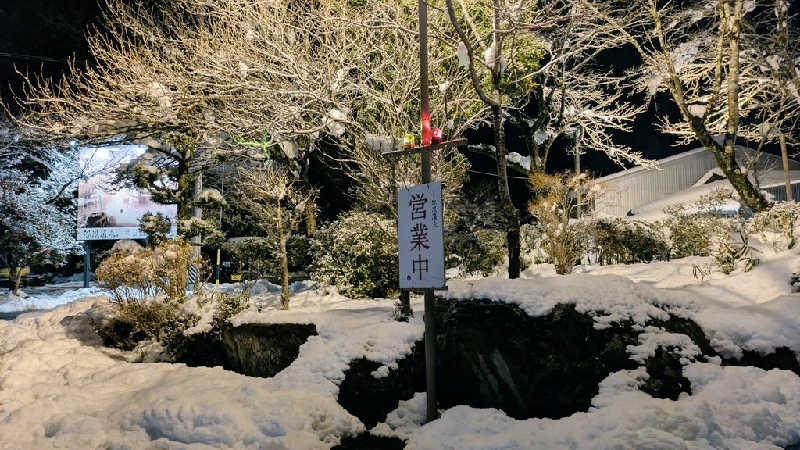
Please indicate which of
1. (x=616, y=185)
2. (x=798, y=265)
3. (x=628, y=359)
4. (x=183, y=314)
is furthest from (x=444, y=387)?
(x=616, y=185)

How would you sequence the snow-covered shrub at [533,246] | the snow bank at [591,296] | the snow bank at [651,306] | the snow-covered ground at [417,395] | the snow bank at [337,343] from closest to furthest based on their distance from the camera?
1. the snow-covered ground at [417,395]
2. the snow bank at [651,306]
3. the snow bank at [591,296]
4. the snow bank at [337,343]
5. the snow-covered shrub at [533,246]

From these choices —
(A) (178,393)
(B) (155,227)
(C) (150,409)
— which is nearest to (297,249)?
(B) (155,227)

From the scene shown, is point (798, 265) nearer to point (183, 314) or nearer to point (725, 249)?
point (725, 249)

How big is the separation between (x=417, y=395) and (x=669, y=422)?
10.6ft

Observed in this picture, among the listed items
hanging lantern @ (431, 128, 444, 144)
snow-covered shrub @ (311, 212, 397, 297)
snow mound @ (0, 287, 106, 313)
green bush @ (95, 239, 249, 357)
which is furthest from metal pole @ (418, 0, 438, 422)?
snow mound @ (0, 287, 106, 313)

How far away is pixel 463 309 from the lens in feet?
21.4

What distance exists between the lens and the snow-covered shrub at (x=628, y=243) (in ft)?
39.8

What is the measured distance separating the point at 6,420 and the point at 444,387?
19.2 feet

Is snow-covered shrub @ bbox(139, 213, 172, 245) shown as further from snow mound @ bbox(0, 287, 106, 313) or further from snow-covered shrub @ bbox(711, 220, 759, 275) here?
snow-covered shrub @ bbox(711, 220, 759, 275)

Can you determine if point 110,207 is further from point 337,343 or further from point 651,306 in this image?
point 651,306

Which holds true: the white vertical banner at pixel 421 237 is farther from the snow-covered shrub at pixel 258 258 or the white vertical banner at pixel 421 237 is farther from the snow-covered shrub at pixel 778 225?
the snow-covered shrub at pixel 258 258

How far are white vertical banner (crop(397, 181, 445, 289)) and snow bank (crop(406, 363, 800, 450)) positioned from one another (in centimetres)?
173

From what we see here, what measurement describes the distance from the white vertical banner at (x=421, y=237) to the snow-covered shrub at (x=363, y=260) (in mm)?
6246

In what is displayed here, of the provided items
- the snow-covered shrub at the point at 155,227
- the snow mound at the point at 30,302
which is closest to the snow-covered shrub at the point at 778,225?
the snow-covered shrub at the point at 155,227
